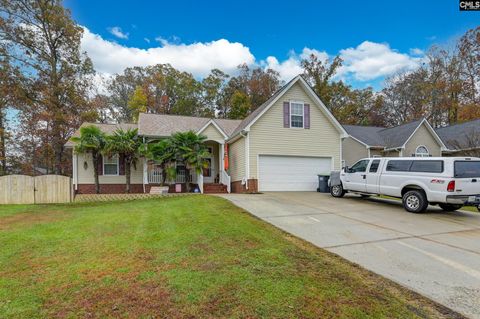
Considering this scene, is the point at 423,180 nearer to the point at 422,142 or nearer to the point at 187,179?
the point at 187,179

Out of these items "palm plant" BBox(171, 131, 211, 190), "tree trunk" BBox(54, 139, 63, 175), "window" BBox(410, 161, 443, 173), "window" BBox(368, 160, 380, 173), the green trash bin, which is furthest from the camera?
"tree trunk" BBox(54, 139, 63, 175)

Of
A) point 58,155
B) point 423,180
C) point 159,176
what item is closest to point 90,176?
point 159,176

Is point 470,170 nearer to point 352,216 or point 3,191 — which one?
point 352,216

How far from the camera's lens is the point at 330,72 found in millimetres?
32406

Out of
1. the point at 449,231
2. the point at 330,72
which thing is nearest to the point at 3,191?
the point at 449,231

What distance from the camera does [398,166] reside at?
32.0 ft

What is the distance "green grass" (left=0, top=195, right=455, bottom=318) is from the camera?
2846 millimetres

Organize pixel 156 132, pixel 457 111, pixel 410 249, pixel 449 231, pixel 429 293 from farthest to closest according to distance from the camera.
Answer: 1. pixel 457 111
2. pixel 156 132
3. pixel 449 231
4. pixel 410 249
5. pixel 429 293

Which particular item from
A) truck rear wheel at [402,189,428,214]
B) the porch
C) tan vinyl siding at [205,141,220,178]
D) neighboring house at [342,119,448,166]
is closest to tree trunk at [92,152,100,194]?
the porch

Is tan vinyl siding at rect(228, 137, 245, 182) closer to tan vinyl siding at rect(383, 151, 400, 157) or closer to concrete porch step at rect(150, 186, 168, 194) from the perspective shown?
concrete porch step at rect(150, 186, 168, 194)

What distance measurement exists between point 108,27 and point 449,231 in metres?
22.8

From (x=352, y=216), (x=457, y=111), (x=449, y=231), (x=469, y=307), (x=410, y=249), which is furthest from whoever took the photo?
(x=457, y=111)

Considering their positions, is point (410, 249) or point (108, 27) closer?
point (410, 249)

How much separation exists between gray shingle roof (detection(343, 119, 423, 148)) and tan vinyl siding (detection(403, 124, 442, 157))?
0.50m
